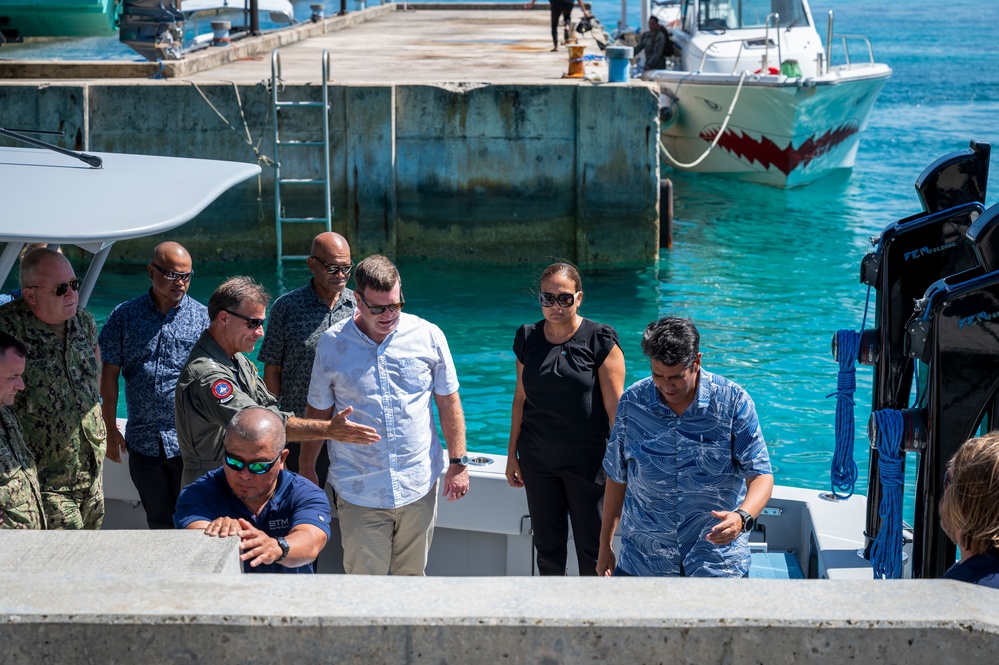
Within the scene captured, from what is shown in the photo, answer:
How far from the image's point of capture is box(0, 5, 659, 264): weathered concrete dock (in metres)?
12.5

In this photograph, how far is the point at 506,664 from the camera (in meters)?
2.29

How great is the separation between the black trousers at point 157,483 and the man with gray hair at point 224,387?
0.59 m

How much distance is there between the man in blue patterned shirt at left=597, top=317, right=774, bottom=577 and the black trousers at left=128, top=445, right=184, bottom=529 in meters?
2.06

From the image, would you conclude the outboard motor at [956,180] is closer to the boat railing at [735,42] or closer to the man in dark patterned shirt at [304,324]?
the man in dark patterned shirt at [304,324]

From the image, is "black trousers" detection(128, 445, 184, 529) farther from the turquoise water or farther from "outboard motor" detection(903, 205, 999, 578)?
the turquoise water

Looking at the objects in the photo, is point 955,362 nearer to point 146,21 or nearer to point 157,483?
point 157,483

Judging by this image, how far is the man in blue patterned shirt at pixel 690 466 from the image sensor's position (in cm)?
365

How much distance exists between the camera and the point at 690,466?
373 centimetres

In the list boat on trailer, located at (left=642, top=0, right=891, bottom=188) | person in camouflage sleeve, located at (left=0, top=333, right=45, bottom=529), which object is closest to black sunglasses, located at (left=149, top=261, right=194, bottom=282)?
person in camouflage sleeve, located at (left=0, top=333, right=45, bottom=529)

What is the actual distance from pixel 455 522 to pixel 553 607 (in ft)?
8.86

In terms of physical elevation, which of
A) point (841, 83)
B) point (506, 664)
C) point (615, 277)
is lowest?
point (615, 277)

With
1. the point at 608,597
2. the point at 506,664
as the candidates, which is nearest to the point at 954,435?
the point at 608,597

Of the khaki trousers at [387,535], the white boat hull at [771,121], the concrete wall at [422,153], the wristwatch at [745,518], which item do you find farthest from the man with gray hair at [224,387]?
the white boat hull at [771,121]

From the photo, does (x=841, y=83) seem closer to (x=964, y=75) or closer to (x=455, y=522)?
(x=455, y=522)
